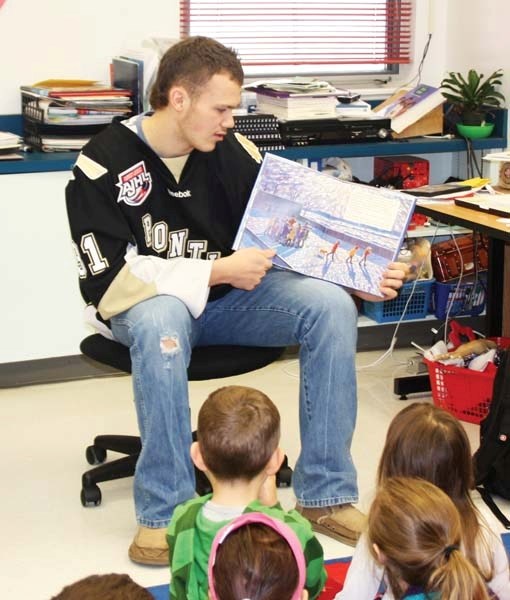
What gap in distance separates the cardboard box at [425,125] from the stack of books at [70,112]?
3.33 ft

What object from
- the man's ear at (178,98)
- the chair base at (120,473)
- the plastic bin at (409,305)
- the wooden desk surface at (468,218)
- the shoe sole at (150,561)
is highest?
the man's ear at (178,98)

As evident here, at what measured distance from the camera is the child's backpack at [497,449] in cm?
276

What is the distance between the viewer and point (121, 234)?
259cm

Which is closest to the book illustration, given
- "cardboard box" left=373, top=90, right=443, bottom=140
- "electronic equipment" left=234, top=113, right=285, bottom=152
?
"cardboard box" left=373, top=90, right=443, bottom=140

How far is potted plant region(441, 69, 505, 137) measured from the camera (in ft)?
13.0

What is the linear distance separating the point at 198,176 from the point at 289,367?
132 centimetres

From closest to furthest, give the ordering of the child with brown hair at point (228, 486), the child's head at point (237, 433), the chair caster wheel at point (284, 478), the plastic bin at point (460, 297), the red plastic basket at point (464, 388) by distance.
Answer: the child with brown hair at point (228, 486), the child's head at point (237, 433), the chair caster wheel at point (284, 478), the red plastic basket at point (464, 388), the plastic bin at point (460, 297)

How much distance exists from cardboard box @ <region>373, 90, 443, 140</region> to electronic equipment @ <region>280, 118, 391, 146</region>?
0.11 m

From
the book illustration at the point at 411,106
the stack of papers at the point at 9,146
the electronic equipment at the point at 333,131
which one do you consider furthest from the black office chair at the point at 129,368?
the book illustration at the point at 411,106

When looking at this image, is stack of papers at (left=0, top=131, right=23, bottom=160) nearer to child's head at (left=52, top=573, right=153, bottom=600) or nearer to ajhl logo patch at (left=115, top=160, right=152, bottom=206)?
ajhl logo patch at (left=115, top=160, right=152, bottom=206)

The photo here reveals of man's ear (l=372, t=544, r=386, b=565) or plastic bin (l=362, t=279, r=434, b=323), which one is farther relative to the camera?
plastic bin (l=362, t=279, r=434, b=323)

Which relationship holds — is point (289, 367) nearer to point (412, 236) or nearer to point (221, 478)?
point (412, 236)

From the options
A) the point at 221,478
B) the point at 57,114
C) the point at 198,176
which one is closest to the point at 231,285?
the point at 198,176

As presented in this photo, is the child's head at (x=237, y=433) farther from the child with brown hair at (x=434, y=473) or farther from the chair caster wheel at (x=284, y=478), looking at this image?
the chair caster wheel at (x=284, y=478)
